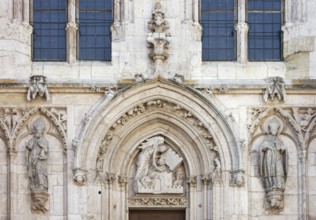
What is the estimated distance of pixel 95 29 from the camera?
23.1 meters

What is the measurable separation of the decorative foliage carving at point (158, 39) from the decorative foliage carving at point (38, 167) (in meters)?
2.42

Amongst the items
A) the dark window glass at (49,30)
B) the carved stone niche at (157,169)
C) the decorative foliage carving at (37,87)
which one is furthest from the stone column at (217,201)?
the dark window glass at (49,30)

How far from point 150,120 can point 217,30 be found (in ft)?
7.22

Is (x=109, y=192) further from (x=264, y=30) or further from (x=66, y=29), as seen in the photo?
(x=264, y=30)

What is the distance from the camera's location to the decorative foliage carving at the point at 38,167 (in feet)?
72.2

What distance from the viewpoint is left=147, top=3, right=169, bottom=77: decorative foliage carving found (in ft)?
73.8

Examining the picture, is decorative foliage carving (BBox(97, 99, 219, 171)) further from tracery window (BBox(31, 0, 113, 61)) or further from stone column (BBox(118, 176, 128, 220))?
tracery window (BBox(31, 0, 113, 61))

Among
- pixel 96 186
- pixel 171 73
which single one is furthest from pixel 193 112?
pixel 96 186

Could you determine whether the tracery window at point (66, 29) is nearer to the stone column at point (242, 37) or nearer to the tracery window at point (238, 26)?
the tracery window at point (238, 26)

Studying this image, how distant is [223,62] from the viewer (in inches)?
902

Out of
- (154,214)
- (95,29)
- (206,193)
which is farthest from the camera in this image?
(95,29)

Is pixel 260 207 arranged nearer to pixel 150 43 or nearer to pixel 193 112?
pixel 193 112

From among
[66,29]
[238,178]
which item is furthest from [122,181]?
[66,29]

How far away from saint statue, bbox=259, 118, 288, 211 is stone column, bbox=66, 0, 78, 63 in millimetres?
3915
